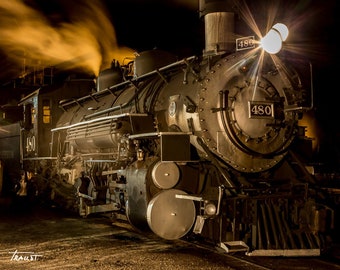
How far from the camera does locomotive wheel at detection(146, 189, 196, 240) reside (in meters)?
5.98

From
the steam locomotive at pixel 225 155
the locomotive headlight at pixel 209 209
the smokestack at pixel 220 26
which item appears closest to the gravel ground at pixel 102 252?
the steam locomotive at pixel 225 155

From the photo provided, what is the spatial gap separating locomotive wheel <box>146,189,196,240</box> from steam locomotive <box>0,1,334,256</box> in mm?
13

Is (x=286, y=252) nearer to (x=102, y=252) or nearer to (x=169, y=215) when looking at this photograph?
(x=169, y=215)

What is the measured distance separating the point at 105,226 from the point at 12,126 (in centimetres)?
926

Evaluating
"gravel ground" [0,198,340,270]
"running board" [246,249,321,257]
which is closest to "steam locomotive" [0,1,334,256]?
"running board" [246,249,321,257]

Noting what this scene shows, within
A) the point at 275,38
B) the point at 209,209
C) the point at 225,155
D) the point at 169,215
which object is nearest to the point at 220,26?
the point at 275,38

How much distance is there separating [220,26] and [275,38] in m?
1.23

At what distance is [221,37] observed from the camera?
22.4ft

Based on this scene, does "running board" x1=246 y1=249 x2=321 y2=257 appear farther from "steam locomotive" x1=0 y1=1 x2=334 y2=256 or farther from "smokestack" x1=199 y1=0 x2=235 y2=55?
"smokestack" x1=199 y1=0 x2=235 y2=55

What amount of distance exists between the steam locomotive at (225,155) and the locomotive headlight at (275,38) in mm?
276

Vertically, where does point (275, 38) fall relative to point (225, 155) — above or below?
above

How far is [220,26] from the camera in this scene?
6.88m

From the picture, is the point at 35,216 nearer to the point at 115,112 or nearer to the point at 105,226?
the point at 105,226

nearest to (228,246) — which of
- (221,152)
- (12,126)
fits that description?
(221,152)
